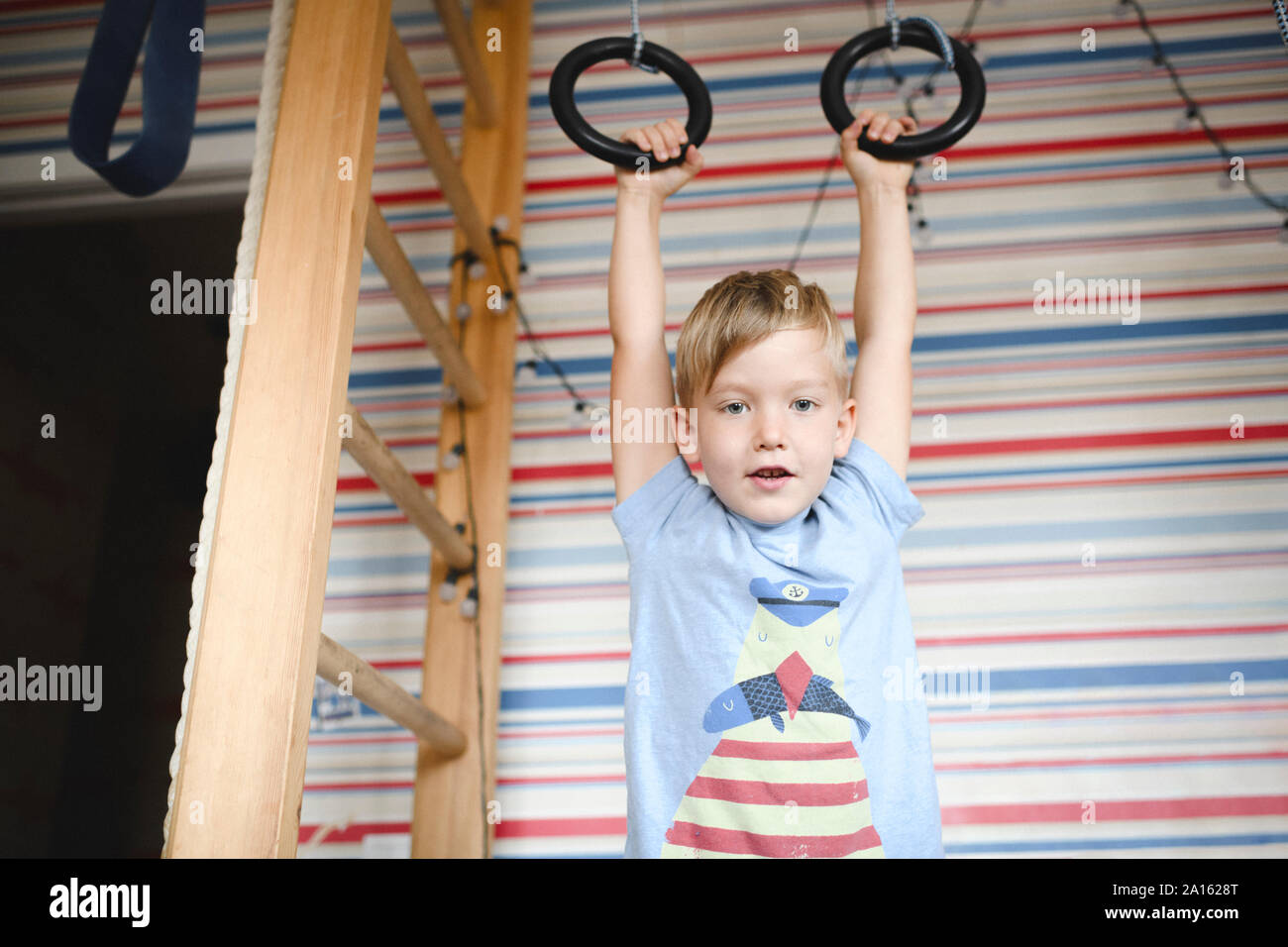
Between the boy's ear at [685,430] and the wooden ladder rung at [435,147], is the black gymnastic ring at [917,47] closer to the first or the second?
the boy's ear at [685,430]

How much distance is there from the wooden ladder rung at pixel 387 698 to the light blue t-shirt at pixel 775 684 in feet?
1.08

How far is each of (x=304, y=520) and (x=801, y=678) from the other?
0.55 metres

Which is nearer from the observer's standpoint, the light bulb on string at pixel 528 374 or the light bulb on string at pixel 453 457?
the light bulb on string at pixel 453 457

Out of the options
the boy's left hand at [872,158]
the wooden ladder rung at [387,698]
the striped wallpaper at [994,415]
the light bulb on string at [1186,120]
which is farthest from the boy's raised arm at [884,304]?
the light bulb on string at [1186,120]

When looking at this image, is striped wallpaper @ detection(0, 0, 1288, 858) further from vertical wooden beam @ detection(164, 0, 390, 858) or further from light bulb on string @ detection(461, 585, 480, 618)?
vertical wooden beam @ detection(164, 0, 390, 858)

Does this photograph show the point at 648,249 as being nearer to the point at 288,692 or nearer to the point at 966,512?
the point at 288,692

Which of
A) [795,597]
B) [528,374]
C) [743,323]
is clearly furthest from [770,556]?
[528,374]

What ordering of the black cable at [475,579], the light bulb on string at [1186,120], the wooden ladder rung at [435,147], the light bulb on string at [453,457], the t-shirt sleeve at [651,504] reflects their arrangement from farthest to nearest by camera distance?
1. the light bulb on string at [1186,120]
2. the light bulb on string at [453,457]
3. the black cable at [475,579]
4. the wooden ladder rung at [435,147]
5. the t-shirt sleeve at [651,504]

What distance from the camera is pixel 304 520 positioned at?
3.40ft

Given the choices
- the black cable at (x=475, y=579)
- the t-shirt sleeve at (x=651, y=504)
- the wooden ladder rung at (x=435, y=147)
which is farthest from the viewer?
the black cable at (x=475, y=579)

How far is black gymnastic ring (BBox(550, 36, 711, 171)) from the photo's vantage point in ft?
4.04

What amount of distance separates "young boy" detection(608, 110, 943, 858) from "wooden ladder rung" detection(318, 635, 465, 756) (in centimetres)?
33

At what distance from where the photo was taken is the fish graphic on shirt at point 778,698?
109 centimetres

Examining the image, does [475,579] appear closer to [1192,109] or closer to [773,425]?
[773,425]
